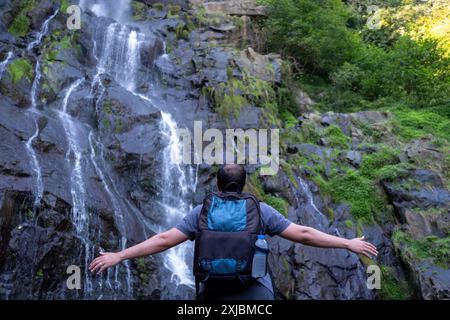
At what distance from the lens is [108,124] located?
13141 millimetres

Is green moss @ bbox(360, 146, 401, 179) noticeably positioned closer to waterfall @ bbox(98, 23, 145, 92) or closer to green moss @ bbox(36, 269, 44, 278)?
waterfall @ bbox(98, 23, 145, 92)

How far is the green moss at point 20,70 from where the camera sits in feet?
43.7

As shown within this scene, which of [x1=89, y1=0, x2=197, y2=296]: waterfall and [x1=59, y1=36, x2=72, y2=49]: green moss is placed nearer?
[x1=89, y1=0, x2=197, y2=296]: waterfall

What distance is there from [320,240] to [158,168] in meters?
9.98

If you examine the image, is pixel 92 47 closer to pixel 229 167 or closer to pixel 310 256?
pixel 310 256

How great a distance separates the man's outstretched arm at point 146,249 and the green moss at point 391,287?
33.0ft

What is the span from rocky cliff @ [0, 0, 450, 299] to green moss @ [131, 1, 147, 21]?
1.94m

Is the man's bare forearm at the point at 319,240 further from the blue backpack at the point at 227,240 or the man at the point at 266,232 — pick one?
the blue backpack at the point at 227,240

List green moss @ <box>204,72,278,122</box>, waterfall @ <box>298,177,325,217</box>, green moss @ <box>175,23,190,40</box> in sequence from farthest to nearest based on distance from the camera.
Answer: green moss @ <box>175,23,190,40</box>, green moss @ <box>204,72,278,122</box>, waterfall @ <box>298,177,325,217</box>

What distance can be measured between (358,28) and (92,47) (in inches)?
733

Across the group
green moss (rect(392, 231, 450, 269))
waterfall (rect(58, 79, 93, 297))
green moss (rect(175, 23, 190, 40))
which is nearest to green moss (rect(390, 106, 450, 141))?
green moss (rect(392, 231, 450, 269))

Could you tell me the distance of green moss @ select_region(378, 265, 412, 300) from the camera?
11.5m

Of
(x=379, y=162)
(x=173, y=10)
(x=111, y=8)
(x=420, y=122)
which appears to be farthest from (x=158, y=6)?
(x=379, y=162)

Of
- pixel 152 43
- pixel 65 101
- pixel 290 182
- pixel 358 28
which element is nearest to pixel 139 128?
pixel 65 101
